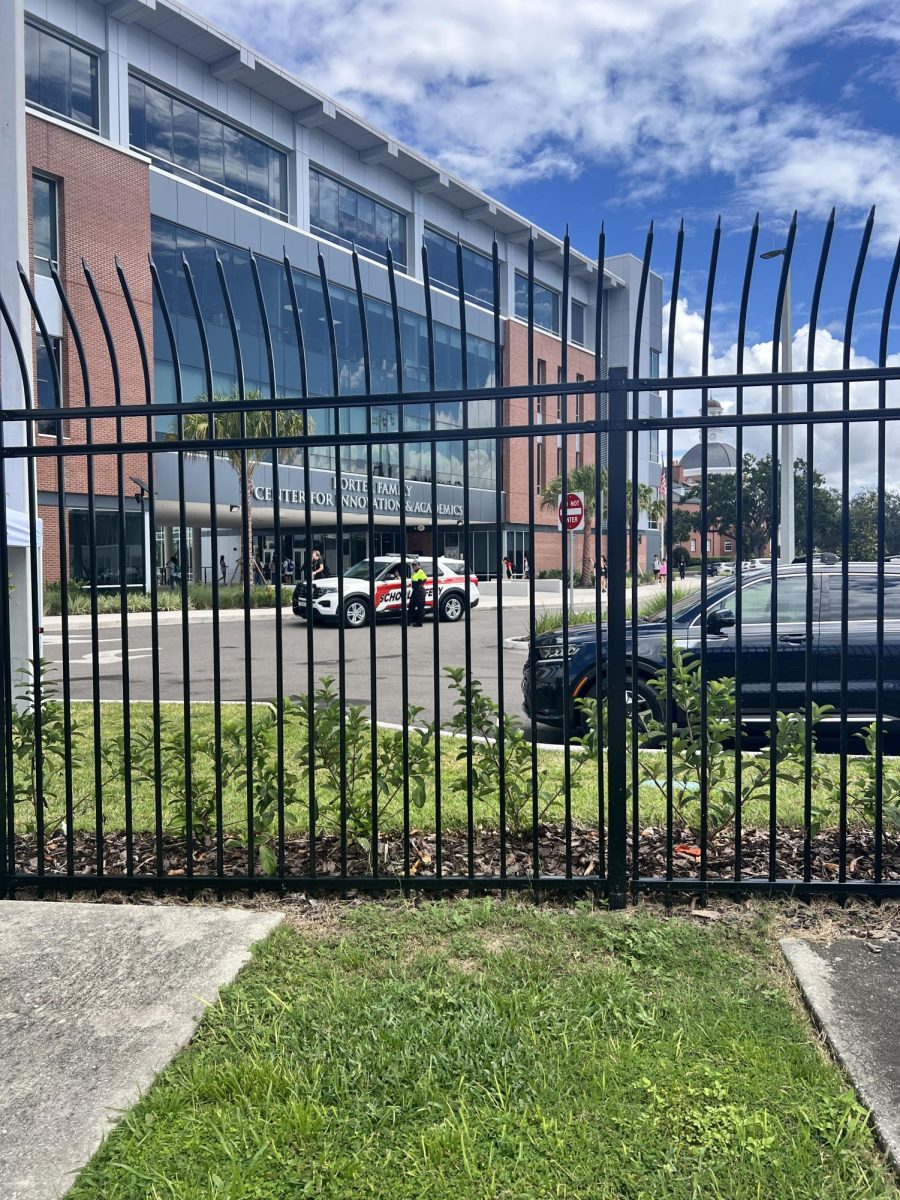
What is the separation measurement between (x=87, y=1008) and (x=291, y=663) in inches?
451

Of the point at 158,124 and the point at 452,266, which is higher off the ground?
the point at 158,124

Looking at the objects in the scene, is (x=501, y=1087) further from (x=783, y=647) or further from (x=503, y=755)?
(x=783, y=647)

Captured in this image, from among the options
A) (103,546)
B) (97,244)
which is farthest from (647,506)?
(97,244)

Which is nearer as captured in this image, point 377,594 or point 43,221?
point 377,594

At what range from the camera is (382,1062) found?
8.44 ft

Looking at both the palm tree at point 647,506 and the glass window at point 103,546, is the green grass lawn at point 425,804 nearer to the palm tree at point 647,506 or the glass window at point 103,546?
the palm tree at point 647,506

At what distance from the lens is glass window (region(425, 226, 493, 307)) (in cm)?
4158

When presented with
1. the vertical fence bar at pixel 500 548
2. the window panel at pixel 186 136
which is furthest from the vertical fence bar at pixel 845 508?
the window panel at pixel 186 136

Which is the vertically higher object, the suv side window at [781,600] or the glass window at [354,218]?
the glass window at [354,218]

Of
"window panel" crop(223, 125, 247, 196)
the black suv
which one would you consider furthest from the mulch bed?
"window panel" crop(223, 125, 247, 196)

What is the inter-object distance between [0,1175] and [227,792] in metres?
3.62

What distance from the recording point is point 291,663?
14.4 m

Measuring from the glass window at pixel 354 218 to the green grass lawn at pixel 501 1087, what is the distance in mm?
37254

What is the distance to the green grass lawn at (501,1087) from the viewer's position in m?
2.12
